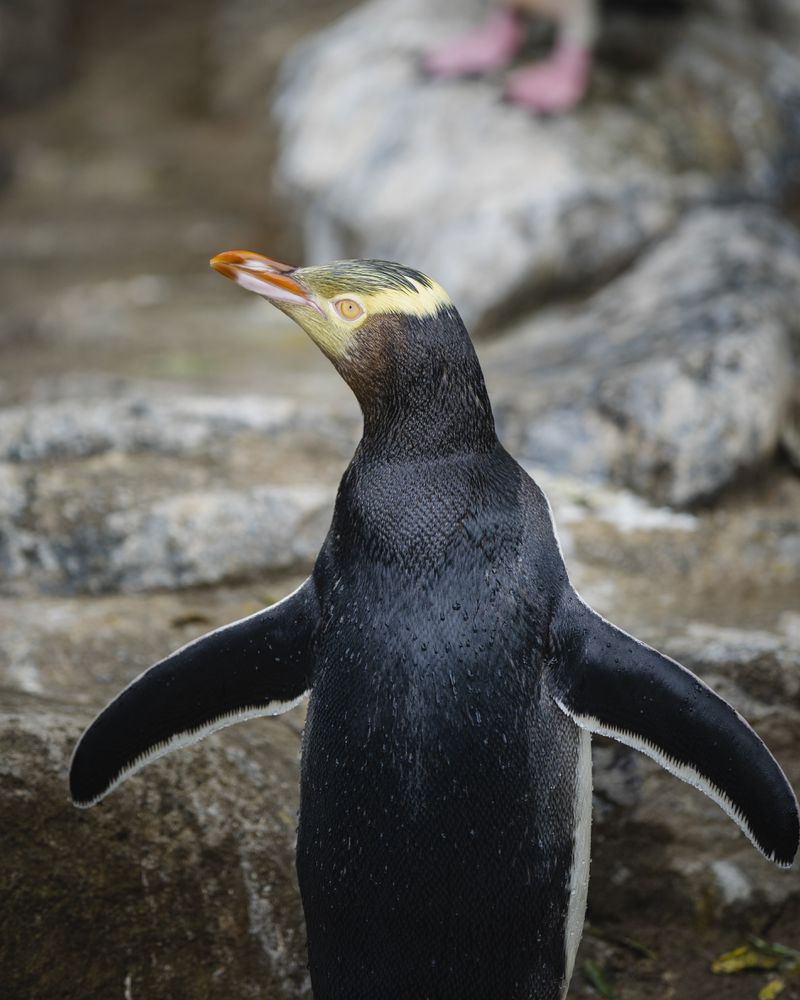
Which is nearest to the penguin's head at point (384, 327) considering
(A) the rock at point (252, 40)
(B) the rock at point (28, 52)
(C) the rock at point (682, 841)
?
(C) the rock at point (682, 841)

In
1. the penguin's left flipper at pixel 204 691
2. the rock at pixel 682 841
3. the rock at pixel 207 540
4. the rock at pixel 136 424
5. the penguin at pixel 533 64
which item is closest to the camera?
the penguin's left flipper at pixel 204 691

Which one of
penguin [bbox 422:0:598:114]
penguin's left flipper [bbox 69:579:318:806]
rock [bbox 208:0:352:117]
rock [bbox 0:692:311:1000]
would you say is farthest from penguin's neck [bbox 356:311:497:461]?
rock [bbox 208:0:352:117]

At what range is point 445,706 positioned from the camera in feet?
5.90

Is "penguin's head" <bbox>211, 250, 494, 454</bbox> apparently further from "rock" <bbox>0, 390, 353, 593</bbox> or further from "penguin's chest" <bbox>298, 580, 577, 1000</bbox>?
"rock" <bbox>0, 390, 353, 593</bbox>

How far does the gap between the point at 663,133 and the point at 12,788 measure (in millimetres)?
3829

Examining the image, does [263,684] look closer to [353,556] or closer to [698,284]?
[353,556]

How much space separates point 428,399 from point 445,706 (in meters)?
0.43

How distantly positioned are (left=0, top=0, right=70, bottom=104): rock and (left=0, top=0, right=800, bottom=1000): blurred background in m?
2.27

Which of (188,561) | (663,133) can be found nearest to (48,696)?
(188,561)

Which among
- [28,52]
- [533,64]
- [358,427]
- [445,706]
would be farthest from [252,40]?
[445,706]

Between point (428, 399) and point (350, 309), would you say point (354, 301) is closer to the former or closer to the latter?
point (350, 309)

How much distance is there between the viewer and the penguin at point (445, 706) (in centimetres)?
180

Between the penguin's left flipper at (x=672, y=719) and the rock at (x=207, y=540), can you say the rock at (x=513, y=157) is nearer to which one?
the rock at (x=207, y=540)

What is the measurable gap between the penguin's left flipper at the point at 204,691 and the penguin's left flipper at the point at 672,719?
1.30 ft
